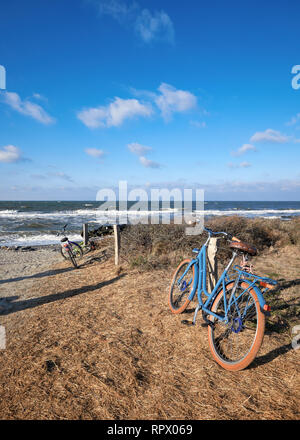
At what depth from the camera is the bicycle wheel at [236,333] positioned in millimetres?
2709

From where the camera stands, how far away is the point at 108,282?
21.4 ft

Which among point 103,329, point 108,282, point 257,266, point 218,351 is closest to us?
point 218,351

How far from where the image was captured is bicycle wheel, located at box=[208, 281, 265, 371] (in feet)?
8.89

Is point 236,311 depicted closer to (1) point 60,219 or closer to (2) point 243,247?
(2) point 243,247

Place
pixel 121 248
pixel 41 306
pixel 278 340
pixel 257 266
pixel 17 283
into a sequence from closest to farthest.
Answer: pixel 278 340 → pixel 41 306 → pixel 17 283 → pixel 257 266 → pixel 121 248

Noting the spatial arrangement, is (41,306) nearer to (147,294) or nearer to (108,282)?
(108,282)

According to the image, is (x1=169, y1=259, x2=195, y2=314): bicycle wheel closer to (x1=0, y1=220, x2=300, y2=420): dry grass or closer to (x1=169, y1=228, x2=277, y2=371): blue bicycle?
(x1=0, y1=220, x2=300, y2=420): dry grass

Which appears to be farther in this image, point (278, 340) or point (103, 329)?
point (103, 329)

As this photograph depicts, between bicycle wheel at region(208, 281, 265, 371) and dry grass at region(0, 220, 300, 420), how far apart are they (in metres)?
0.16

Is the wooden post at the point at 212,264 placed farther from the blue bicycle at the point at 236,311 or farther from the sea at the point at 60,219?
the sea at the point at 60,219

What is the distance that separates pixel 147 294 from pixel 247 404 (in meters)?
3.22

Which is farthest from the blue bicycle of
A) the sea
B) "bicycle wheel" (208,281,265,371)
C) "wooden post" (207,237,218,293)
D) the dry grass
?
the sea

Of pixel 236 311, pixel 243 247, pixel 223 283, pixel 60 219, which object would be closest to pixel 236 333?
pixel 236 311

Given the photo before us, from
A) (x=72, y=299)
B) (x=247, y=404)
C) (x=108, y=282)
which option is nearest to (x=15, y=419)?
(x=247, y=404)
